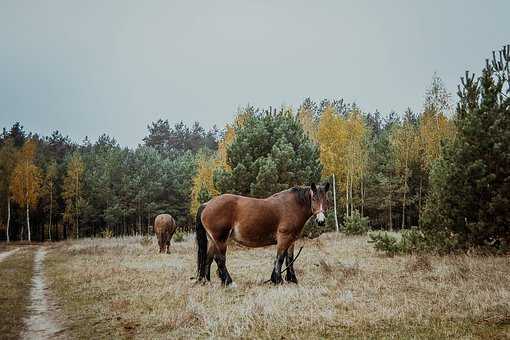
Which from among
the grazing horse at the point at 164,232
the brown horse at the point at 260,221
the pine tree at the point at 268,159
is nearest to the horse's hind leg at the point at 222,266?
the brown horse at the point at 260,221

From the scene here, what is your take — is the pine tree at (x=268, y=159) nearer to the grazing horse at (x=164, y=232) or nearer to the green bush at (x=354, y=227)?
the grazing horse at (x=164, y=232)

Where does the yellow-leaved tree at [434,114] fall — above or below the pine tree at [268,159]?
above

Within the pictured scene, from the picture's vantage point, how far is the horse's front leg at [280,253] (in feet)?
32.8

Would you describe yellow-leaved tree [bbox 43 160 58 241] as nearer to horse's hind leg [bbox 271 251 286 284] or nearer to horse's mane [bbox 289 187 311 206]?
horse's mane [bbox 289 187 311 206]

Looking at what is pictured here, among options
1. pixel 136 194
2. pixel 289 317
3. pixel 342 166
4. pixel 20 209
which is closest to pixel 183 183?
pixel 136 194

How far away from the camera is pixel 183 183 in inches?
2095

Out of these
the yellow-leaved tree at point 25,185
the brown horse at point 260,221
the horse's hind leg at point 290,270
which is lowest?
the horse's hind leg at point 290,270

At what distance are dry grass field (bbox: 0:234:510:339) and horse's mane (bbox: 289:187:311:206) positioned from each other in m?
2.01

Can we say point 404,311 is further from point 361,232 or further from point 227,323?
point 361,232

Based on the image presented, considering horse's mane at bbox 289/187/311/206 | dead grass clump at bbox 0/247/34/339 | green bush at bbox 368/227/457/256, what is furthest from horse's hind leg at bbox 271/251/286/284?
green bush at bbox 368/227/457/256

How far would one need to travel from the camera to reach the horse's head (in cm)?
989

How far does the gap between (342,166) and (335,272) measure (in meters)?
25.0

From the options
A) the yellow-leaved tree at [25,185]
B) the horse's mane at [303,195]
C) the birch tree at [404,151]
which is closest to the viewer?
the horse's mane at [303,195]

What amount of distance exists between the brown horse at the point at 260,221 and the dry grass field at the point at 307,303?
2.40 feet
